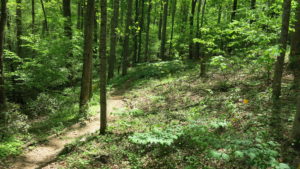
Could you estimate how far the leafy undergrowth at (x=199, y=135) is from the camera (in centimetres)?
434

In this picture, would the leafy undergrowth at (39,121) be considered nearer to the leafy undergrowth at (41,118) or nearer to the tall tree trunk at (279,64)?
the leafy undergrowth at (41,118)

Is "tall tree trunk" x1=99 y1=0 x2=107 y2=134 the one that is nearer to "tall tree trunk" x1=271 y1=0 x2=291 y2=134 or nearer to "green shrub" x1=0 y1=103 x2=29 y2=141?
"green shrub" x1=0 y1=103 x2=29 y2=141

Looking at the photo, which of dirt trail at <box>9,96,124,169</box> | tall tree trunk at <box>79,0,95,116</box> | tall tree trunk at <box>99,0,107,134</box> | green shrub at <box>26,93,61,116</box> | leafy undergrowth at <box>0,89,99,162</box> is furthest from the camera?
green shrub at <box>26,93,61,116</box>

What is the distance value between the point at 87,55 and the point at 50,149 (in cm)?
447

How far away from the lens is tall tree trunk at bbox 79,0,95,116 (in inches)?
372

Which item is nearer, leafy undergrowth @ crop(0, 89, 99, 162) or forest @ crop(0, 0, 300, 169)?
forest @ crop(0, 0, 300, 169)

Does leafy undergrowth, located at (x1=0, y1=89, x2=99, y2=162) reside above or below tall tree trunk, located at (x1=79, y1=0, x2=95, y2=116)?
below

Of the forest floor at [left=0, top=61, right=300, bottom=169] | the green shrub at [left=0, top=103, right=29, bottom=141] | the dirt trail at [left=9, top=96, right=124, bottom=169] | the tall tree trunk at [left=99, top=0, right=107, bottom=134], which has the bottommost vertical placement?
the dirt trail at [left=9, top=96, right=124, bottom=169]

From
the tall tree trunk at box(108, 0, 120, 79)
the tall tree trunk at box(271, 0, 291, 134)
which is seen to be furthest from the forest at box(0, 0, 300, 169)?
the tall tree trunk at box(108, 0, 120, 79)

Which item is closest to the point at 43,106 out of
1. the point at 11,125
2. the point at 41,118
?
the point at 41,118

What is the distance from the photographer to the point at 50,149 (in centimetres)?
745

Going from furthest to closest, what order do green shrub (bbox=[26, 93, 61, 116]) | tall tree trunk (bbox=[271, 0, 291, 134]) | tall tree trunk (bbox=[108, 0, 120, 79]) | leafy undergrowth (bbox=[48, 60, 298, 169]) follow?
tall tree trunk (bbox=[108, 0, 120, 79]) → green shrub (bbox=[26, 93, 61, 116]) → tall tree trunk (bbox=[271, 0, 291, 134]) → leafy undergrowth (bbox=[48, 60, 298, 169])

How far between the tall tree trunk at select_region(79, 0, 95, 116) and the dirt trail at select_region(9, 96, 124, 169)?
1296 mm

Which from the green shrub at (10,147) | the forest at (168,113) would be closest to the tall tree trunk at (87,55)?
the forest at (168,113)
